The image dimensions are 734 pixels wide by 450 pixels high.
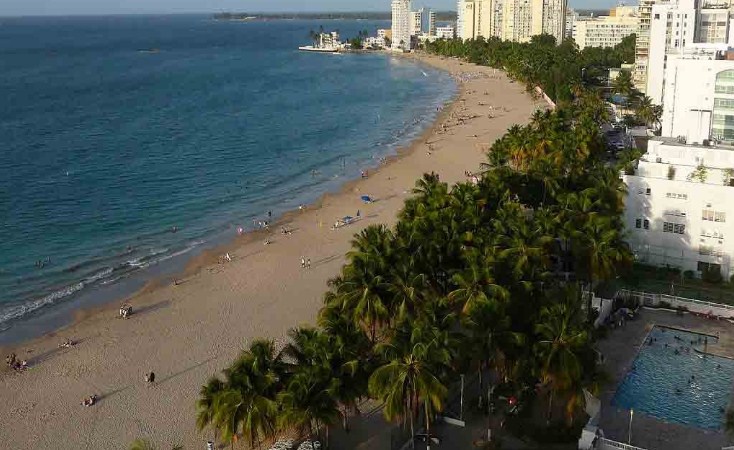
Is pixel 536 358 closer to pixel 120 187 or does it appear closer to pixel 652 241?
pixel 652 241

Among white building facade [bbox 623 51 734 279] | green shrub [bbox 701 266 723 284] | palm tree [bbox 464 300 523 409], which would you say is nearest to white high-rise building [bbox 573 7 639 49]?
white building facade [bbox 623 51 734 279]

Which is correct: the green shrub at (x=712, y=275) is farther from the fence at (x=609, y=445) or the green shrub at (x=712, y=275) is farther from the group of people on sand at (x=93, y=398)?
the group of people on sand at (x=93, y=398)

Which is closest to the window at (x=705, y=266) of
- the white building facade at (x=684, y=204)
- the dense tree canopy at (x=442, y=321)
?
the white building facade at (x=684, y=204)

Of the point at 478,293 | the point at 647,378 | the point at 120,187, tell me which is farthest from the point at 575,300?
the point at 120,187

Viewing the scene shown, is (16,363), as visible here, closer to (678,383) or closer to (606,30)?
(678,383)

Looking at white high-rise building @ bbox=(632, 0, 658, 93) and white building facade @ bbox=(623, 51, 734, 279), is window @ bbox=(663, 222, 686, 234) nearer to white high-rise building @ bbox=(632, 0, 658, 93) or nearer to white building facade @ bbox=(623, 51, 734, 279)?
white building facade @ bbox=(623, 51, 734, 279)

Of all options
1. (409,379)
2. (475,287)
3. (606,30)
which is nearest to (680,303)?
(475,287)
